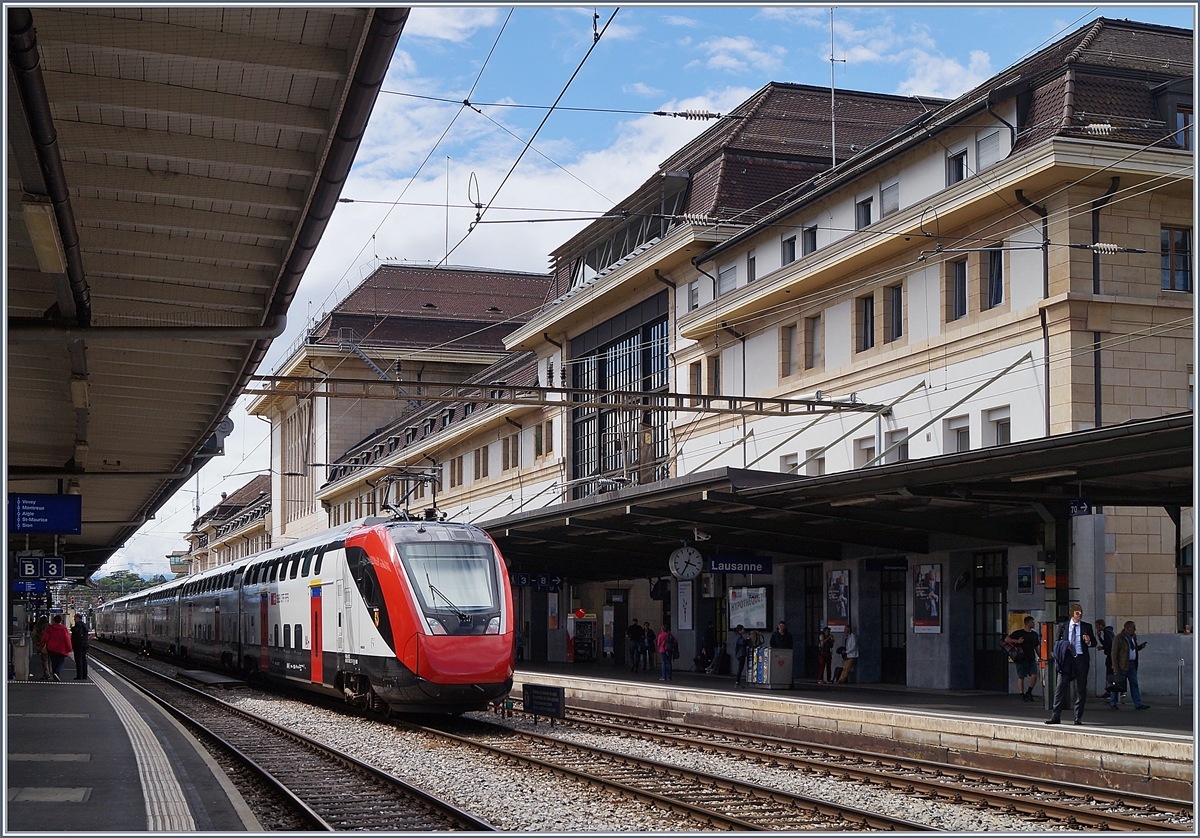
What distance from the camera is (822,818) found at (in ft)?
39.6

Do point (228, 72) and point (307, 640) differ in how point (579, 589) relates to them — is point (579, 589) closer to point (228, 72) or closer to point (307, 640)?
point (307, 640)

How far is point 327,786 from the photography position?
14.4 m

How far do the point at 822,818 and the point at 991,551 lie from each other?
15.3m

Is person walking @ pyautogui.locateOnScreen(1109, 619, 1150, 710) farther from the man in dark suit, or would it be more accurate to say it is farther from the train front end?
the train front end

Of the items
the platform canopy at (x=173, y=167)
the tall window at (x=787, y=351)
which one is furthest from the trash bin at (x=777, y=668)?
the platform canopy at (x=173, y=167)

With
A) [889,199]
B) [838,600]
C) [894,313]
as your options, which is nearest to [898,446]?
[894,313]

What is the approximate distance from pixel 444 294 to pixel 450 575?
64378 mm

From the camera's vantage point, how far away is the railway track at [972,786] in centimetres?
1213

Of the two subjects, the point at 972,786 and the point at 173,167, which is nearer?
the point at 173,167

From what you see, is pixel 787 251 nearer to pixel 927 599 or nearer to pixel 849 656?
pixel 927 599

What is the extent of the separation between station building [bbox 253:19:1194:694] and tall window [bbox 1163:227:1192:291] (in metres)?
0.06

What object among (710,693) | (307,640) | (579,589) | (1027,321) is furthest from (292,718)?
(579,589)

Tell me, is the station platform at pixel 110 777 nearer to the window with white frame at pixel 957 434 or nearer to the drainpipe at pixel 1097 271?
the window with white frame at pixel 957 434

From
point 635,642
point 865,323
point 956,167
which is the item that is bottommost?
point 635,642
